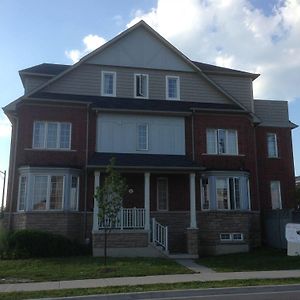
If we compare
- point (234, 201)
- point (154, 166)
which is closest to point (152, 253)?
point (154, 166)

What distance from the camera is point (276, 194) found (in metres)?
26.3

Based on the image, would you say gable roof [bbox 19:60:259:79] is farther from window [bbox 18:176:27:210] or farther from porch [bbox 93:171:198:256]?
porch [bbox 93:171:198:256]

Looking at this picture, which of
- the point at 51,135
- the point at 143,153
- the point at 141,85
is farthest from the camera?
the point at 141,85

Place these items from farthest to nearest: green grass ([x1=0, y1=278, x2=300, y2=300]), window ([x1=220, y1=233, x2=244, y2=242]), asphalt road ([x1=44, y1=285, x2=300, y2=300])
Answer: window ([x1=220, y1=233, x2=244, y2=242]), green grass ([x1=0, y1=278, x2=300, y2=300]), asphalt road ([x1=44, y1=285, x2=300, y2=300])

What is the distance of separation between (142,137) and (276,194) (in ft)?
30.0

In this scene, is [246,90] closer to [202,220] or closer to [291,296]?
[202,220]

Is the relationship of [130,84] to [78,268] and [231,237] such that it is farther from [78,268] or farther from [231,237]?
[78,268]

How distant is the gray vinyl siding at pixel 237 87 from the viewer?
87.5 feet

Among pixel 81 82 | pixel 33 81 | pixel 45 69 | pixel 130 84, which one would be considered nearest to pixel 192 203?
pixel 130 84

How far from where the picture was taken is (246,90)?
2697 centimetres

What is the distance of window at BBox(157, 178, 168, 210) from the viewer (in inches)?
906

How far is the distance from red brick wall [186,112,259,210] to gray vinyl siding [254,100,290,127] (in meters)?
2.69

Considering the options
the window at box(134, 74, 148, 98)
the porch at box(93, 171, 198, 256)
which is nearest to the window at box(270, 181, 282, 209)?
the porch at box(93, 171, 198, 256)

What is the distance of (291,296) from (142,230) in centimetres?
1018
